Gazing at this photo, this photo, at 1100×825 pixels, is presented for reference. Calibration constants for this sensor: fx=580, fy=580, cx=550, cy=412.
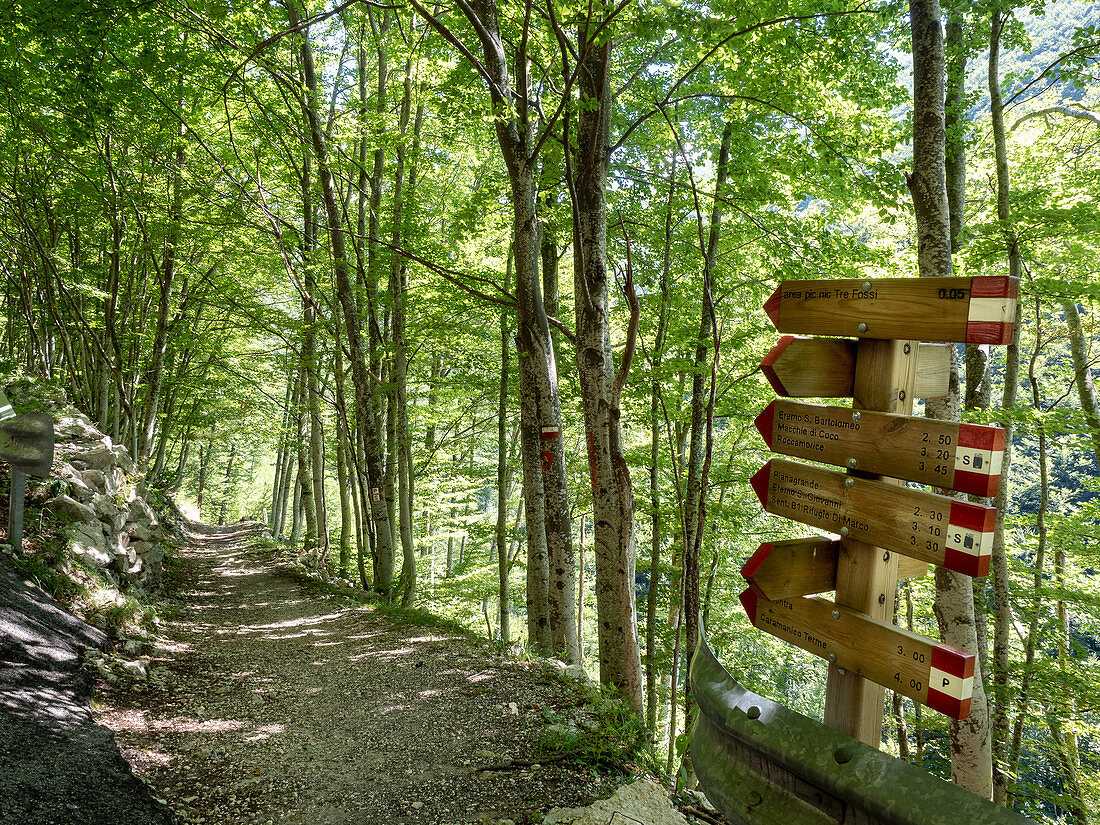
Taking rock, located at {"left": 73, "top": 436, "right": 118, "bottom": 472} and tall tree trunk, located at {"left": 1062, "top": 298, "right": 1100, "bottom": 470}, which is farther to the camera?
tall tree trunk, located at {"left": 1062, "top": 298, "right": 1100, "bottom": 470}

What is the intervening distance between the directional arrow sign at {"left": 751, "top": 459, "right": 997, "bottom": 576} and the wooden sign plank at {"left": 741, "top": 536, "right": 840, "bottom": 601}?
13 cm

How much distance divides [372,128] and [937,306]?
30.0ft

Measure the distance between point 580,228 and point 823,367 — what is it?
2.86 metres

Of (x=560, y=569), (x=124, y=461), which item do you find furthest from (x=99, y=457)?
(x=560, y=569)

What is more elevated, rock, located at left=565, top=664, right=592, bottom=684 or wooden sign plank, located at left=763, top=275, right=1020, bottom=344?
wooden sign plank, located at left=763, top=275, right=1020, bottom=344

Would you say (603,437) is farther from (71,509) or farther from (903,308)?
(71,509)

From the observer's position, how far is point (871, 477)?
242cm

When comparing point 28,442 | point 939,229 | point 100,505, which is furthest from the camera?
point 100,505

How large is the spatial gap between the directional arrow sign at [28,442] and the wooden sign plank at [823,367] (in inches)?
249

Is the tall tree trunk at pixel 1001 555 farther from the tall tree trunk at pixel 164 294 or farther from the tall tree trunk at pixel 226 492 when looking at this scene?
the tall tree trunk at pixel 226 492

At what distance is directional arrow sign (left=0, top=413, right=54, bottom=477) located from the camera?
524 centimetres

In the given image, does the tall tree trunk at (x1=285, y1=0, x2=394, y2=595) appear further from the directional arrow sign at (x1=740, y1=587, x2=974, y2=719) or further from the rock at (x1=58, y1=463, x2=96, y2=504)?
the directional arrow sign at (x1=740, y1=587, x2=974, y2=719)

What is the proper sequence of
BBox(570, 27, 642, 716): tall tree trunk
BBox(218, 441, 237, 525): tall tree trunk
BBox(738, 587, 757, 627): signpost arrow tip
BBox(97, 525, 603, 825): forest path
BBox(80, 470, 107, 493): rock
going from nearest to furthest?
BBox(738, 587, 757, 627): signpost arrow tip < BBox(97, 525, 603, 825): forest path < BBox(570, 27, 642, 716): tall tree trunk < BBox(80, 470, 107, 493): rock < BBox(218, 441, 237, 525): tall tree trunk

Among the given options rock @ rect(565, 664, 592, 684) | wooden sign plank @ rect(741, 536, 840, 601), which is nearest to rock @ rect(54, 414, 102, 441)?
rock @ rect(565, 664, 592, 684)
